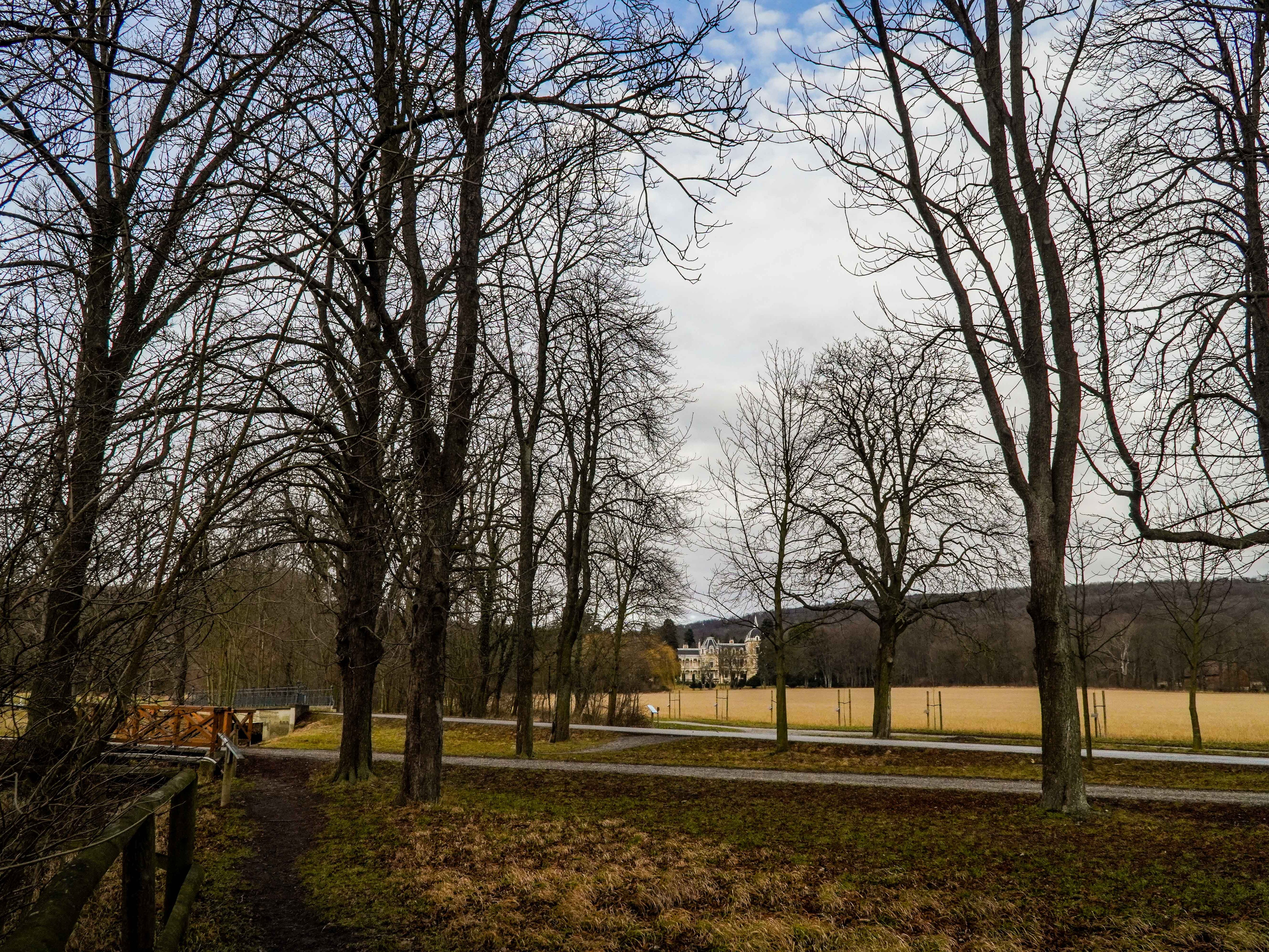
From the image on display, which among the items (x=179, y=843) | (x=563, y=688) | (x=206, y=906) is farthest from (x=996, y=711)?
(x=179, y=843)

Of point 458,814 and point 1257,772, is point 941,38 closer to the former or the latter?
point 458,814

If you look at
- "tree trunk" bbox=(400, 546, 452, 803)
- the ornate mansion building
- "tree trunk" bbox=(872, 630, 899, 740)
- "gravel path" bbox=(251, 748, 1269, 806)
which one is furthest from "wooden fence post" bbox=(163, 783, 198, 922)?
the ornate mansion building

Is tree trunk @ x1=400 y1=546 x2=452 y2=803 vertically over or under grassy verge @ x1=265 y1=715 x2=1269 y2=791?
over

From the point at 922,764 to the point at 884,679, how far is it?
563 centimetres

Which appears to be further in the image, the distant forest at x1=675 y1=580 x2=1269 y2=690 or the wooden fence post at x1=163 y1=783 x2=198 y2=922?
the distant forest at x1=675 y1=580 x2=1269 y2=690

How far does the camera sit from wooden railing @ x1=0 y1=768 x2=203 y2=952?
2389 millimetres

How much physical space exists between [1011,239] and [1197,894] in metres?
7.80

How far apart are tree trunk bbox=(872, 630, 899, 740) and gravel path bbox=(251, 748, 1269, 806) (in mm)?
7284

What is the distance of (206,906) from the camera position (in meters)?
6.24

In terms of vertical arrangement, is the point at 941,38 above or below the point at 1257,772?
above

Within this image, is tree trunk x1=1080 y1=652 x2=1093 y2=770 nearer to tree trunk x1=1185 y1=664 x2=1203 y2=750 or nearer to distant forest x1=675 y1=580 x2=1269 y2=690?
distant forest x1=675 y1=580 x2=1269 y2=690

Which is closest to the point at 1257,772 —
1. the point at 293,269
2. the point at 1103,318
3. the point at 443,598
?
the point at 1103,318

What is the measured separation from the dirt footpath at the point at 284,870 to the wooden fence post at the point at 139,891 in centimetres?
150

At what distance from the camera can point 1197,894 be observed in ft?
20.6
